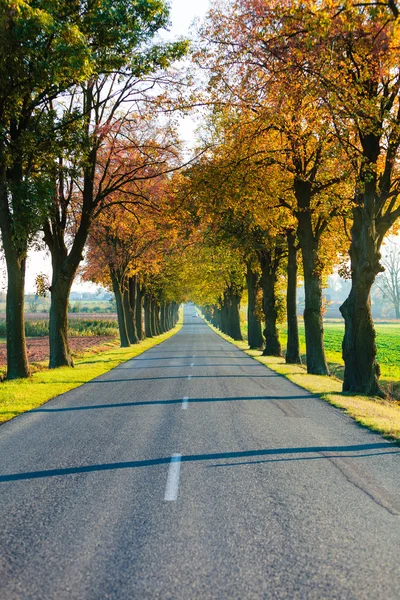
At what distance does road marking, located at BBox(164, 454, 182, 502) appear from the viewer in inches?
220

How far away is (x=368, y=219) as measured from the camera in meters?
14.4

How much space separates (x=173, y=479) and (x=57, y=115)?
12.8 meters

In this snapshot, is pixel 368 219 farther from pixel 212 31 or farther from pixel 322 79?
pixel 212 31

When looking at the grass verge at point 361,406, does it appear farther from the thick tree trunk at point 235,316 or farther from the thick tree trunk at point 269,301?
the thick tree trunk at point 235,316

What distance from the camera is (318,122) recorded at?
1371 cm

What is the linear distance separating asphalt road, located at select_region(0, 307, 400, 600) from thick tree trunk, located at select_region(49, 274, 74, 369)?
10464 millimetres

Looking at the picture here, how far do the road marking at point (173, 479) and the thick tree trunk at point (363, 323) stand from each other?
922 cm

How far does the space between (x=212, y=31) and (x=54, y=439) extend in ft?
35.3

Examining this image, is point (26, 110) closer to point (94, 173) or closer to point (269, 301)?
point (94, 173)

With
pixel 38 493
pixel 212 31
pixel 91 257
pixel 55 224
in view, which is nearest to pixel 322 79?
pixel 212 31

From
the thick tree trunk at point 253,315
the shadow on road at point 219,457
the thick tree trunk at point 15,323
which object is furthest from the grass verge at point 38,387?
the thick tree trunk at point 253,315

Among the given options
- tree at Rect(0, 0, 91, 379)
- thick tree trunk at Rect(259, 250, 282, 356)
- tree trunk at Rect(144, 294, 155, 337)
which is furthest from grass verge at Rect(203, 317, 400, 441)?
tree trunk at Rect(144, 294, 155, 337)

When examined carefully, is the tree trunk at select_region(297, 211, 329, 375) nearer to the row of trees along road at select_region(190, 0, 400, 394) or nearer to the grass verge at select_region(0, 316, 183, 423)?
the row of trees along road at select_region(190, 0, 400, 394)

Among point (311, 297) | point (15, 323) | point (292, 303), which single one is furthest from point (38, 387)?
point (292, 303)
